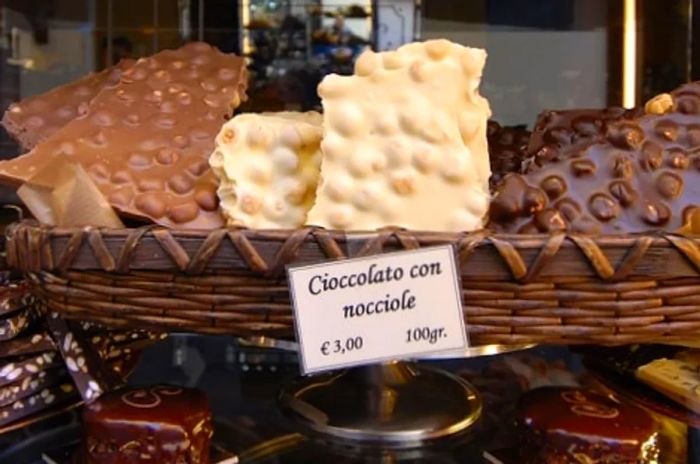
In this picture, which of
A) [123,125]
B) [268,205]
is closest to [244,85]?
[123,125]

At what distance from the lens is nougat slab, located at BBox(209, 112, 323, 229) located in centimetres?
87

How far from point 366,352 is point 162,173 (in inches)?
12.3

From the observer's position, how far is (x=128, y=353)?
1.11m

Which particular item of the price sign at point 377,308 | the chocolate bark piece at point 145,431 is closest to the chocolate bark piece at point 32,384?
the chocolate bark piece at point 145,431

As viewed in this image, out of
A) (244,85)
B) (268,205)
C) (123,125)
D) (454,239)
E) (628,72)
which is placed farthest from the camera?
(628,72)

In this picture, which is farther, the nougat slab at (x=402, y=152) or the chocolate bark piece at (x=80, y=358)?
the chocolate bark piece at (x=80, y=358)

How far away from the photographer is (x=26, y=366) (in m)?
0.98

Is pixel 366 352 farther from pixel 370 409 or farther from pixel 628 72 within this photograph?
pixel 628 72

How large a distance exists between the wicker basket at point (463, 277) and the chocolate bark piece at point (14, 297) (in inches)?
6.6

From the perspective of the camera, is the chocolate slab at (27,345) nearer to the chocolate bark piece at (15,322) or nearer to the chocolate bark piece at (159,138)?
the chocolate bark piece at (15,322)

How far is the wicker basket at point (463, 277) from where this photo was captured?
764 millimetres

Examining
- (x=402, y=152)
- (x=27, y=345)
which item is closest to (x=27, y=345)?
(x=27, y=345)

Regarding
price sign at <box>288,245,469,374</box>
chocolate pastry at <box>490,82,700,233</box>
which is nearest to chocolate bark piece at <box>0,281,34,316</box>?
price sign at <box>288,245,469,374</box>

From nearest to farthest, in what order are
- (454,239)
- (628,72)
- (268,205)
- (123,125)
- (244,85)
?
1. (454,239)
2. (268,205)
3. (123,125)
4. (244,85)
5. (628,72)
